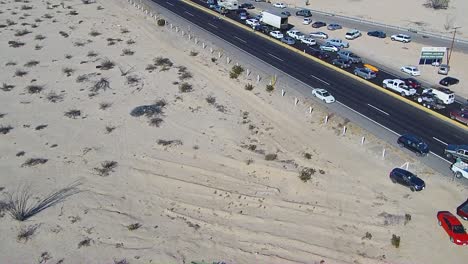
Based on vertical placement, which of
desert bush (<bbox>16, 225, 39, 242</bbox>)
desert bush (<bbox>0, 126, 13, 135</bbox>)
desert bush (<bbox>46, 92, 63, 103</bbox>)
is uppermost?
desert bush (<bbox>46, 92, 63, 103</bbox>)

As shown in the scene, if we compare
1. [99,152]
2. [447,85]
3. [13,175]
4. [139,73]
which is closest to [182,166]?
[99,152]

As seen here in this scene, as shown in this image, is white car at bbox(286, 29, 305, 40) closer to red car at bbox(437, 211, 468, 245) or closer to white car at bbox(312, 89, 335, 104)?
white car at bbox(312, 89, 335, 104)

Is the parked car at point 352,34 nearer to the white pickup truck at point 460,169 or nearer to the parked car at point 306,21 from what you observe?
the parked car at point 306,21

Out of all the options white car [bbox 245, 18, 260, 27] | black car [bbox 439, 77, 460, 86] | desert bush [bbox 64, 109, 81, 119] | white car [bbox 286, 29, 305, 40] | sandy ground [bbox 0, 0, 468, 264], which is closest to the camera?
sandy ground [bbox 0, 0, 468, 264]

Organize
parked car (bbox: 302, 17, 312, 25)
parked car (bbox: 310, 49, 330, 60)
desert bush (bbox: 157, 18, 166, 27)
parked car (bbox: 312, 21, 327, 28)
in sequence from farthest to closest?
parked car (bbox: 302, 17, 312, 25) < parked car (bbox: 312, 21, 327, 28) < desert bush (bbox: 157, 18, 166, 27) < parked car (bbox: 310, 49, 330, 60)

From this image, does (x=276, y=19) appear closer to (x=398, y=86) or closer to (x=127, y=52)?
(x=127, y=52)

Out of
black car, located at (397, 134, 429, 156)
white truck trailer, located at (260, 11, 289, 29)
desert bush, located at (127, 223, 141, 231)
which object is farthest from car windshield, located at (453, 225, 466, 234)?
white truck trailer, located at (260, 11, 289, 29)
